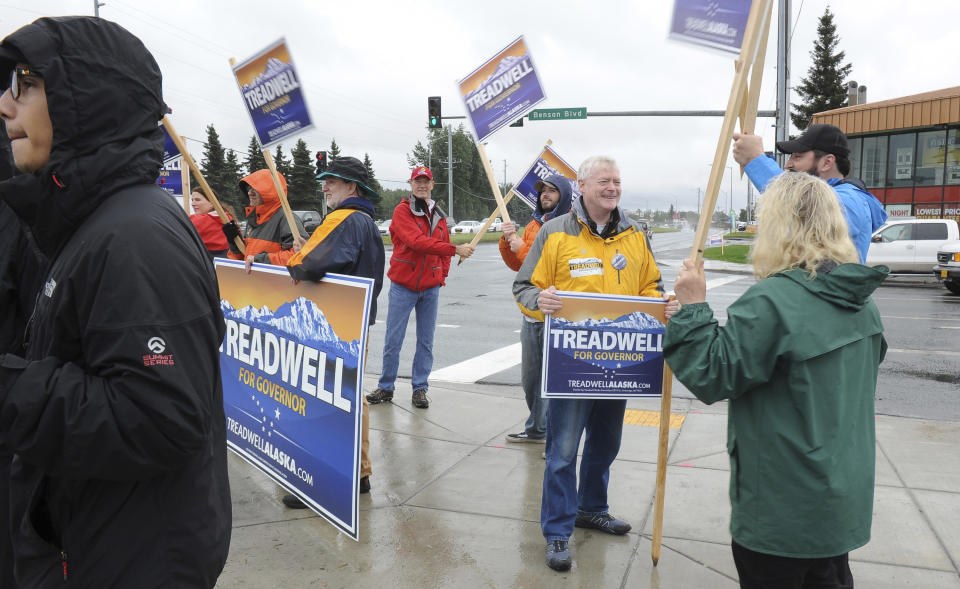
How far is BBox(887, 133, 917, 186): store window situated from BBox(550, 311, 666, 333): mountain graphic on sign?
3354 centimetres

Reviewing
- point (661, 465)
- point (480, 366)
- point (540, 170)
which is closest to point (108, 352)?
point (661, 465)

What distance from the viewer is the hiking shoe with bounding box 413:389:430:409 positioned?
248 inches

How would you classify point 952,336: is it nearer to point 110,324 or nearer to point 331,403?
point 331,403

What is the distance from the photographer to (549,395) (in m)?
3.56

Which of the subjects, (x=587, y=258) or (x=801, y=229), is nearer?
(x=801, y=229)

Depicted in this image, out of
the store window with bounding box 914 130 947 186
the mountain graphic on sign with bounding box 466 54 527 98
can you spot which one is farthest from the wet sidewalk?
the store window with bounding box 914 130 947 186

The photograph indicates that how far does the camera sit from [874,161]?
32.2 m

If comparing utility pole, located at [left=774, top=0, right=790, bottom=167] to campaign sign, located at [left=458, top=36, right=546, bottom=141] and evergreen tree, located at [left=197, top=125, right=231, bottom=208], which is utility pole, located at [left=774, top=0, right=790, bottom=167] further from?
evergreen tree, located at [left=197, top=125, right=231, bottom=208]

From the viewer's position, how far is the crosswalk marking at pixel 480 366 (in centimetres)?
780

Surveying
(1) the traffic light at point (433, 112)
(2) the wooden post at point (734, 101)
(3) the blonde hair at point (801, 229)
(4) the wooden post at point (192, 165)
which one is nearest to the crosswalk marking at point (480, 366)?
(4) the wooden post at point (192, 165)

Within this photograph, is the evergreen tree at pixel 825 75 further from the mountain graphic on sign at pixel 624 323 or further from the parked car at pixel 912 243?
the mountain graphic on sign at pixel 624 323

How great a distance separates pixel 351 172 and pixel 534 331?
5.52ft

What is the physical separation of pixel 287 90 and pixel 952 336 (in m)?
11.0

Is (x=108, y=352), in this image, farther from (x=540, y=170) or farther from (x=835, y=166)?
(x=540, y=170)
